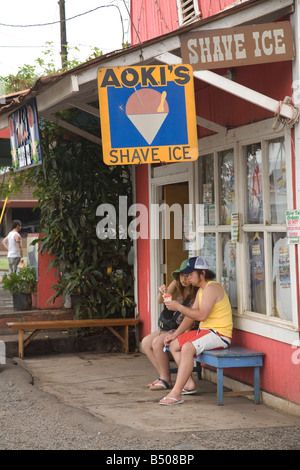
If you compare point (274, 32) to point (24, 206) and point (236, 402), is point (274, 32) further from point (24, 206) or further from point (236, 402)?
point (24, 206)

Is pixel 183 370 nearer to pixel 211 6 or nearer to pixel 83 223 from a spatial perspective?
pixel 83 223

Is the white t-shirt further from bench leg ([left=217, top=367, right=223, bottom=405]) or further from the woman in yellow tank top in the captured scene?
bench leg ([left=217, top=367, right=223, bottom=405])

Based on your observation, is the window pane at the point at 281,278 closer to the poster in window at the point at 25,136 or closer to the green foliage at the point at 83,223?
the poster in window at the point at 25,136

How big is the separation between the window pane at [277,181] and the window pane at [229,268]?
901 mm

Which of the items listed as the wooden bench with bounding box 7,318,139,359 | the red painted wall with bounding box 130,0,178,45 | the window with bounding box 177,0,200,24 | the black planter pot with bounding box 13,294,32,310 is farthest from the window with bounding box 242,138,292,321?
the black planter pot with bounding box 13,294,32,310

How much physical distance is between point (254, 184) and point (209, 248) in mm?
1225

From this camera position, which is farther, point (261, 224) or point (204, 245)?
point (204, 245)

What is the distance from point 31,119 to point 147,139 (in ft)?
8.53

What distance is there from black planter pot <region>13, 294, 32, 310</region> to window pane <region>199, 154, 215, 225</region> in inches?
148

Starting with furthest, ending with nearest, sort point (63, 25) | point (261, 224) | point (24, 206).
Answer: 1. point (24, 206)
2. point (63, 25)
3. point (261, 224)

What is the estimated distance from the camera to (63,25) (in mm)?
21609

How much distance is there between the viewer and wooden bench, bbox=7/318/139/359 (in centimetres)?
896

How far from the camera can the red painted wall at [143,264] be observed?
370 inches

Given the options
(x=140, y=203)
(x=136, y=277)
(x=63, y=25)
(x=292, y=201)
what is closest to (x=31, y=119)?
(x=140, y=203)
